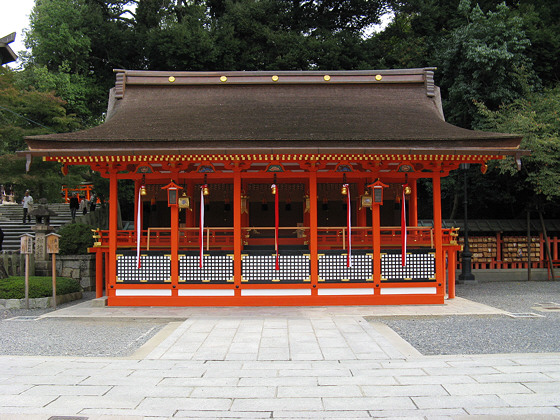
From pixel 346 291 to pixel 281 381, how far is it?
16.7 feet

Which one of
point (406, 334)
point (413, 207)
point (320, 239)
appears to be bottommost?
point (406, 334)

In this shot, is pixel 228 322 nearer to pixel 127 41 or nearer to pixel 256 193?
pixel 256 193

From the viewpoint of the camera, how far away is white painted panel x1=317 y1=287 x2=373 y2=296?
32.3 ft

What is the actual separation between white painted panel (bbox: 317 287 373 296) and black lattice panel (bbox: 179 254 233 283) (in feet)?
7.11

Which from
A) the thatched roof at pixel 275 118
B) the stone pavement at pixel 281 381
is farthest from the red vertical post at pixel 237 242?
the stone pavement at pixel 281 381

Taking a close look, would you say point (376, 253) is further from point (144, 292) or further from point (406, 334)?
point (144, 292)

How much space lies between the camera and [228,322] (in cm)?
821

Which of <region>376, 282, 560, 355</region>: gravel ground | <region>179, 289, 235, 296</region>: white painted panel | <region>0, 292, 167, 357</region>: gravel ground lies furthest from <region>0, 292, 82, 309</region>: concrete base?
<region>376, 282, 560, 355</region>: gravel ground

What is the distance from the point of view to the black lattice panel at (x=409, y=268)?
9.92 metres

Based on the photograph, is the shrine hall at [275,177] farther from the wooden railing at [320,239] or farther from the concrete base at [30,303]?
the concrete base at [30,303]

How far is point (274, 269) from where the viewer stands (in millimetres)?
9930

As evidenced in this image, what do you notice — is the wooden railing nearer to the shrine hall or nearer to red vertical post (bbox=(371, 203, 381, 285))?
the shrine hall

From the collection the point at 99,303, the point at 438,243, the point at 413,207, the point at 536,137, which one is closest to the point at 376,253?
the point at 438,243

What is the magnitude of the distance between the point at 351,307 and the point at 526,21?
14836mm
